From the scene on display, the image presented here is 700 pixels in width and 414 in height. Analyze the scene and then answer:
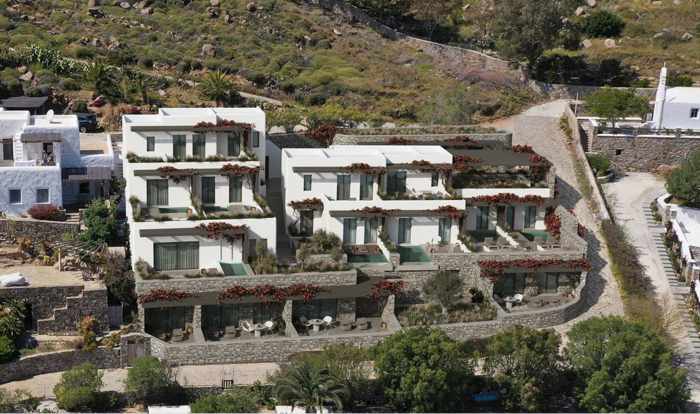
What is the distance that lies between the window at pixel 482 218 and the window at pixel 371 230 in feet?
18.4

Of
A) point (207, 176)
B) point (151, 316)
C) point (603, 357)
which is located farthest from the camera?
point (207, 176)

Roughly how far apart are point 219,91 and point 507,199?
87.1ft

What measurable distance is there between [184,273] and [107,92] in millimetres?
26913

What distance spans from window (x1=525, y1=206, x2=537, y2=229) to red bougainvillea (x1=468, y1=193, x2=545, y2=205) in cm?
72

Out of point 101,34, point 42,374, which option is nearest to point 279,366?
point 42,374

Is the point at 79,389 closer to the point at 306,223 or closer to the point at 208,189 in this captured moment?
the point at 208,189

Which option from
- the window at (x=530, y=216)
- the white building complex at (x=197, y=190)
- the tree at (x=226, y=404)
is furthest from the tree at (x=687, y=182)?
the tree at (x=226, y=404)

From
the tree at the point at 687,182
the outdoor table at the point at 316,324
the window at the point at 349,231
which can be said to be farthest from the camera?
the tree at the point at 687,182

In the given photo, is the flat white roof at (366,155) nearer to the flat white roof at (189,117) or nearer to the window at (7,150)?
the flat white roof at (189,117)

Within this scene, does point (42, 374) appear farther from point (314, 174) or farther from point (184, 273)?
point (314, 174)

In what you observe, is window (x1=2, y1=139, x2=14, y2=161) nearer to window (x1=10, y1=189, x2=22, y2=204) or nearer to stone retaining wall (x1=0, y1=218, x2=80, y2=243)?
window (x1=10, y1=189, x2=22, y2=204)

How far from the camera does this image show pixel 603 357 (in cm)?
4200

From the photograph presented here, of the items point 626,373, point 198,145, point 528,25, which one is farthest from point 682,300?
point 528,25

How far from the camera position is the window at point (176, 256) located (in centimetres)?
4806
